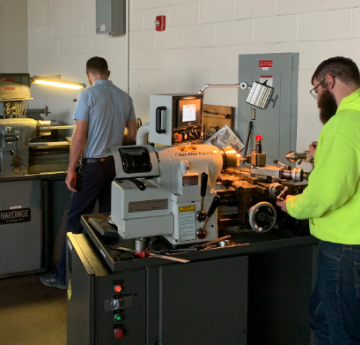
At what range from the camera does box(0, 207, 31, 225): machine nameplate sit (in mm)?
3541

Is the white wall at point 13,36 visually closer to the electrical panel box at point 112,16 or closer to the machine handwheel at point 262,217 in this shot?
the electrical panel box at point 112,16

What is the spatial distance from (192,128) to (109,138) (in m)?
1.08

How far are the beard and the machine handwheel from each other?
0.43 meters

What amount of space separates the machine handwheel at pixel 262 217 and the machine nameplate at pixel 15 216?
1937 millimetres

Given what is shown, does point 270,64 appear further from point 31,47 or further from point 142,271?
point 31,47

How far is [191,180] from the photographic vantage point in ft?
6.81

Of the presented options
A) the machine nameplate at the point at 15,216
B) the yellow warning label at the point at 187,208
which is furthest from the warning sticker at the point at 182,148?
the machine nameplate at the point at 15,216

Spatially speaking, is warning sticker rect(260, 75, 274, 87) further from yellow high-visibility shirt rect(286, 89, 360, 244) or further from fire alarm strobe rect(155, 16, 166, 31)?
yellow high-visibility shirt rect(286, 89, 360, 244)

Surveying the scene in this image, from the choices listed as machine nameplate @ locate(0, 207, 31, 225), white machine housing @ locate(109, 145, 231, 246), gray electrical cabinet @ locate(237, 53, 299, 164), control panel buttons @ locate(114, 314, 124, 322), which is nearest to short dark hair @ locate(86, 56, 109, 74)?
gray electrical cabinet @ locate(237, 53, 299, 164)

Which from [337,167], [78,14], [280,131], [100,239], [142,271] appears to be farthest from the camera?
[78,14]

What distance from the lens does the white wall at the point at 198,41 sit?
293cm

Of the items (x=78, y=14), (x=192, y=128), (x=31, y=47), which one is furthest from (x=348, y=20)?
(x=31, y=47)

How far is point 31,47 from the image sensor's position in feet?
20.6

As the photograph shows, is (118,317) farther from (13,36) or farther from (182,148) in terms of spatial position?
(13,36)
